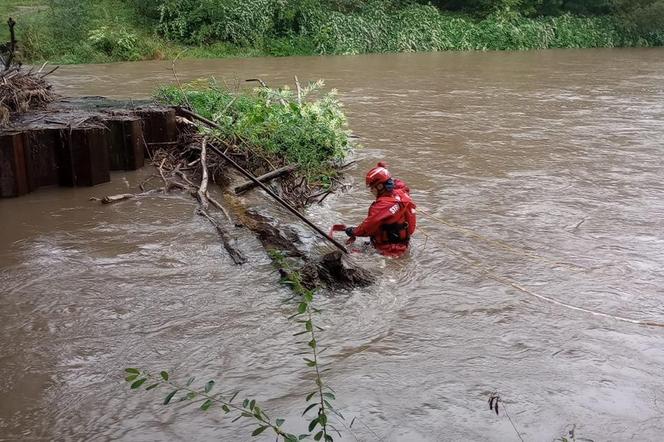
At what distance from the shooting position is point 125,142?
8.71 m

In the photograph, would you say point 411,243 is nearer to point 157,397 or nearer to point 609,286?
point 609,286

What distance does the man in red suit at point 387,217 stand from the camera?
6.12 meters

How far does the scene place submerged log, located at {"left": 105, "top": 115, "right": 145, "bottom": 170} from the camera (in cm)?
859

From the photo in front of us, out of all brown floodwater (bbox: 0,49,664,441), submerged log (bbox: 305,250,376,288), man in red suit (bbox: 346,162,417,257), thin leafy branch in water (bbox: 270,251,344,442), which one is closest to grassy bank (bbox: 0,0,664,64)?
brown floodwater (bbox: 0,49,664,441)

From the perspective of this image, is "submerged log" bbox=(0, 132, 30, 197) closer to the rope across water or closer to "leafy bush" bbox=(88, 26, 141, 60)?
the rope across water

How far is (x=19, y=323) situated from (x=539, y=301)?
148 inches

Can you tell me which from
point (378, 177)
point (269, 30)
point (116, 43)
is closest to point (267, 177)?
point (378, 177)

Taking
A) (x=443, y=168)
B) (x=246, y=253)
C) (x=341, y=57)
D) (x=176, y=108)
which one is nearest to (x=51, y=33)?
(x=341, y=57)

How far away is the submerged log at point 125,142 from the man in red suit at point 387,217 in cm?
369

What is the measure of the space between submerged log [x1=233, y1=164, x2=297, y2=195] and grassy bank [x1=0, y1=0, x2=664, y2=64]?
19029mm

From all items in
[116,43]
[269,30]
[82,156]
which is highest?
[269,30]

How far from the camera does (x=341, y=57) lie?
2756cm

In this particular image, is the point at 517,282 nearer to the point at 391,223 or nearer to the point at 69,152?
the point at 391,223

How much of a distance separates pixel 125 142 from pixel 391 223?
408 cm
